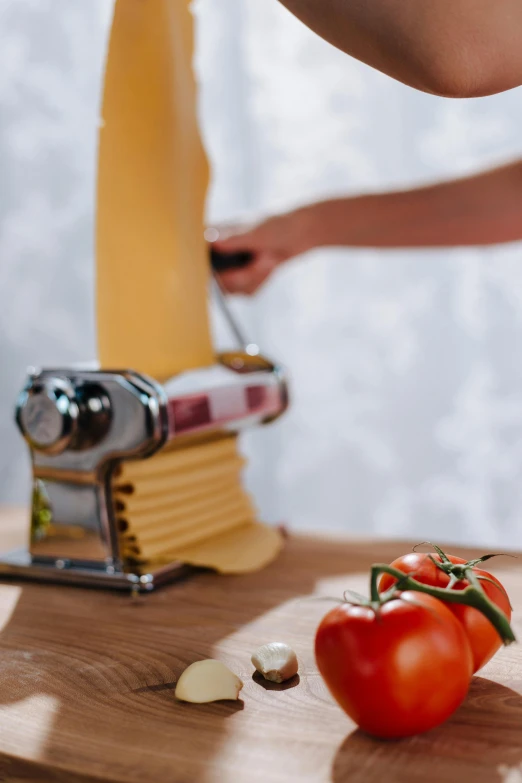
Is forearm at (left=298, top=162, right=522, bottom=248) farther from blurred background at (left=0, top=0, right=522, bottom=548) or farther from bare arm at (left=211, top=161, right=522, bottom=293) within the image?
blurred background at (left=0, top=0, right=522, bottom=548)

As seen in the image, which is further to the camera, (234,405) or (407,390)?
(407,390)

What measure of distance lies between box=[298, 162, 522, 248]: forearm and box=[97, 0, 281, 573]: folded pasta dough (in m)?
0.28

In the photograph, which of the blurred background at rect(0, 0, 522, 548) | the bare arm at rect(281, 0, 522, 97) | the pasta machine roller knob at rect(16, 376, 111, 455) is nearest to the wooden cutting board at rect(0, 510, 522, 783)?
the pasta machine roller knob at rect(16, 376, 111, 455)

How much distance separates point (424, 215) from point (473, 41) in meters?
0.61

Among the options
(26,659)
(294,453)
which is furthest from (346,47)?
(294,453)

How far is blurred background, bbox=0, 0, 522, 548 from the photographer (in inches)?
63.2

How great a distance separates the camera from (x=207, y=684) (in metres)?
0.61

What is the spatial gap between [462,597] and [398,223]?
0.77 metres

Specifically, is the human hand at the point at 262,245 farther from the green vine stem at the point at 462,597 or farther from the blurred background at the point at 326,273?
the green vine stem at the point at 462,597

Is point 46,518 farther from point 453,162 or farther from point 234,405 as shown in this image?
point 453,162

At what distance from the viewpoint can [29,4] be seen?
63.2 inches

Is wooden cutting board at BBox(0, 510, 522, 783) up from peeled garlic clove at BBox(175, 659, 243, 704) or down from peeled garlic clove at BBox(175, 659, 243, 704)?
down

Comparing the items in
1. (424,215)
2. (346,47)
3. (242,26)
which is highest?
(242,26)

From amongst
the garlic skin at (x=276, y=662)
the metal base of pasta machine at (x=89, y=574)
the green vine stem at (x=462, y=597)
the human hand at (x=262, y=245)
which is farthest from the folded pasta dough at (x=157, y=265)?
the green vine stem at (x=462, y=597)
